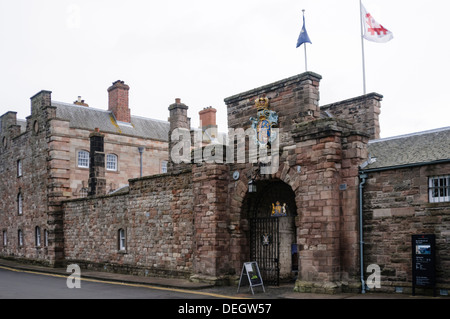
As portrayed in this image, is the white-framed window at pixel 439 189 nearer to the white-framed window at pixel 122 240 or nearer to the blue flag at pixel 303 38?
the blue flag at pixel 303 38

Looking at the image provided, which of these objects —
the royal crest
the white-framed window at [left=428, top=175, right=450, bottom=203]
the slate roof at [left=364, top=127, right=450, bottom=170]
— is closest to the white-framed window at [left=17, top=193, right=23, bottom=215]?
the royal crest

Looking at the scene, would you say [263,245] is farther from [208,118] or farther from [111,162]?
[208,118]

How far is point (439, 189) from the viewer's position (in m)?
12.3

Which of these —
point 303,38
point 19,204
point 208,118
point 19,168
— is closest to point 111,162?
point 19,168

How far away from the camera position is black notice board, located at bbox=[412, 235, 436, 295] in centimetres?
1190

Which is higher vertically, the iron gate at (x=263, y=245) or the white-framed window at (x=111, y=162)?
the white-framed window at (x=111, y=162)

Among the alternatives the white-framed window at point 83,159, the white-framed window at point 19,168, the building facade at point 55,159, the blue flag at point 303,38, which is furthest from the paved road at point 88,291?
the white-framed window at point 19,168

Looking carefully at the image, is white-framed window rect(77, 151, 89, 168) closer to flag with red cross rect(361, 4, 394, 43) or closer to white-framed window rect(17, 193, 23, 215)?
white-framed window rect(17, 193, 23, 215)

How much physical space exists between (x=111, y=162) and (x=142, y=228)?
1364 cm

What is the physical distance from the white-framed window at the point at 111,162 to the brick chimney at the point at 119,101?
345 cm

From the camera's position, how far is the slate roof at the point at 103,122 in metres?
33.4

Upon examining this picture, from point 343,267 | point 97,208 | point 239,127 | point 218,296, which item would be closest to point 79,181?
point 97,208

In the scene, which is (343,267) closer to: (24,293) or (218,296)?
(218,296)
